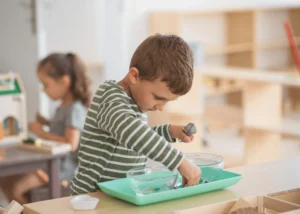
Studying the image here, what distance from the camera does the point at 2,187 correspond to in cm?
355

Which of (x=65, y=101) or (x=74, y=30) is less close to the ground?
(x=74, y=30)

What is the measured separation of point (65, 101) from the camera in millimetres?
3699

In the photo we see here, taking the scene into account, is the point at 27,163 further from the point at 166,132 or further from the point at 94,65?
the point at 94,65

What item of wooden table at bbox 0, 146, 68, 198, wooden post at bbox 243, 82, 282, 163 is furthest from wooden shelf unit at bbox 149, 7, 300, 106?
wooden table at bbox 0, 146, 68, 198

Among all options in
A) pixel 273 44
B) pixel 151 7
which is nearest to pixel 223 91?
pixel 273 44


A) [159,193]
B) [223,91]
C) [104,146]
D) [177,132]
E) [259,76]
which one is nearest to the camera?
[159,193]

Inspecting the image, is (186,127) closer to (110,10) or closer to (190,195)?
(190,195)

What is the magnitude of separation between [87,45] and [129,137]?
430 cm

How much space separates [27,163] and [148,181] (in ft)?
4.57

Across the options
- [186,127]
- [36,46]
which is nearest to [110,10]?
[36,46]

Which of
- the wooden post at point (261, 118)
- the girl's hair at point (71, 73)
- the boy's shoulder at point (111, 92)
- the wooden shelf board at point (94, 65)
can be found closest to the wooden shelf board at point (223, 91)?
the wooden shelf board at point (94, 65)

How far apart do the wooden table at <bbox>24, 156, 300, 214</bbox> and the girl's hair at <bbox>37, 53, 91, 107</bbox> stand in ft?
5.41

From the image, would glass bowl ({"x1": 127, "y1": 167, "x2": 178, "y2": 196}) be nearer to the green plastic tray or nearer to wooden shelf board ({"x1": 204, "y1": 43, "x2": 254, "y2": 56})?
the green plastic tray

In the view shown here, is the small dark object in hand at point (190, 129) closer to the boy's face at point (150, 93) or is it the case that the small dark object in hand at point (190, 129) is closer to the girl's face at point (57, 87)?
the boy's face at point (150, 93)
